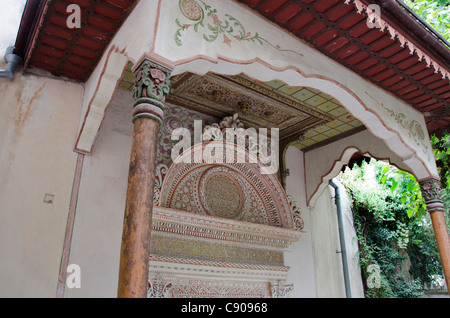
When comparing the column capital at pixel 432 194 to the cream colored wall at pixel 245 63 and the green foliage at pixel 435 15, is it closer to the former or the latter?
the cream colored wall at pixel 245 63

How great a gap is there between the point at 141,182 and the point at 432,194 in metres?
4.16

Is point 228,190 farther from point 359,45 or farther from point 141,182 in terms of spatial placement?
point 141,182

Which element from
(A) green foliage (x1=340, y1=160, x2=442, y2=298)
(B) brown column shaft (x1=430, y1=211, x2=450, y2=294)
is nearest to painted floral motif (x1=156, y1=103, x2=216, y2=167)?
(B) brown column shaft (x1=430, y1=211, x2=450, y2=294)

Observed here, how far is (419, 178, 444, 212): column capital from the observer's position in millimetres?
4801

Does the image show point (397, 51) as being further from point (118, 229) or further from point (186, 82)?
point (118, 229)

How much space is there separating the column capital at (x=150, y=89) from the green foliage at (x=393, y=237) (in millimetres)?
6227

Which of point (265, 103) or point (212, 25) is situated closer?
point (212, 25)

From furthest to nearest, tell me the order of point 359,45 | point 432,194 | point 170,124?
point 170,124
point 432,194
point 359,45

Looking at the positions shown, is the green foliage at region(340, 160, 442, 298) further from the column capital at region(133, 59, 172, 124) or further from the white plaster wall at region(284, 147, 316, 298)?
the column capital at region(133, 59, 172, 124)

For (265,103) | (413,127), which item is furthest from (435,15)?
(265,103)

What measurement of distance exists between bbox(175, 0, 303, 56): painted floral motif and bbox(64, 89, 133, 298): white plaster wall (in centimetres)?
219

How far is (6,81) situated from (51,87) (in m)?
0.46

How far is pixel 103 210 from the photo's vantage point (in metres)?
4.34

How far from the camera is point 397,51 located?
400 centimetres
